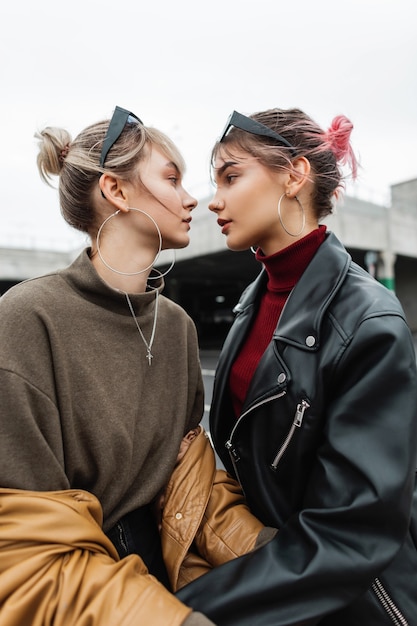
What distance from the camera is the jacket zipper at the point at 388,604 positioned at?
3.47 feet

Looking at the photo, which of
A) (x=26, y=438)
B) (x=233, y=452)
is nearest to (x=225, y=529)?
(x=233, y=452)

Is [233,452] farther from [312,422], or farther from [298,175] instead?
[298,175]

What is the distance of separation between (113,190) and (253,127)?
543 millimetres

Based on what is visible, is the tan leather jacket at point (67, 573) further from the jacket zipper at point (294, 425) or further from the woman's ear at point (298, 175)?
the woman's ear at point (298, 175)

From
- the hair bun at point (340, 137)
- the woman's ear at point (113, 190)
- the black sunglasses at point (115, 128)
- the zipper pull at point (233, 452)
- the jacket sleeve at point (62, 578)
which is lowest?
the zipper pull at point (233, 452)

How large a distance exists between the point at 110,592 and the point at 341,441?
62cm

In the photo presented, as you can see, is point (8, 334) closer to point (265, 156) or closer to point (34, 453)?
point (34, 453)

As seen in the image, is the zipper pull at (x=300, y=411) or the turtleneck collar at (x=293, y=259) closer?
the zipper pull at (x=300, y=411)

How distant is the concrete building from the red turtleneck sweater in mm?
10596

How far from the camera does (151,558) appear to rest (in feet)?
4.56

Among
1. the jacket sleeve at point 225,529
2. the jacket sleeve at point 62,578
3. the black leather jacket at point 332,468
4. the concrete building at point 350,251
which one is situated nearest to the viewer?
the jacket sleeve at point 62,578

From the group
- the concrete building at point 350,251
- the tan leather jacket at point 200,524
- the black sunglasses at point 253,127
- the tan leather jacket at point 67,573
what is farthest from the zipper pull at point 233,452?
the concrete building at point 350,251

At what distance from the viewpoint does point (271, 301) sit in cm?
161

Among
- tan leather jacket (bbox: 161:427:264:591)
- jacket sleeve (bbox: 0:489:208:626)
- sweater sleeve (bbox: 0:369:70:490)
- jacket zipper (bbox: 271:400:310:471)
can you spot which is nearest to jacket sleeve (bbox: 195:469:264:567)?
tan leather jacket (bbox: 161:427:264:591)
